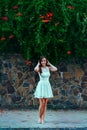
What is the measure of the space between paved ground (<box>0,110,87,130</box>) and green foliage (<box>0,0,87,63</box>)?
1648 millimetres

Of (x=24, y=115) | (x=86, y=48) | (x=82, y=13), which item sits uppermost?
(x=82, y=13)

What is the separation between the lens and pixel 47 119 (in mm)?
13586

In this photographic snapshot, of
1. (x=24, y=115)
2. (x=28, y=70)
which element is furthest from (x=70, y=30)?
(x=24, y=115)

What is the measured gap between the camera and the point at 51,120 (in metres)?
13.4

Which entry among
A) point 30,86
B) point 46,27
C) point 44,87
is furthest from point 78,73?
point 44,87

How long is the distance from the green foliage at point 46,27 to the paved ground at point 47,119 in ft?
5.41

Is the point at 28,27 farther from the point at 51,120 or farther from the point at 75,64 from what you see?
the point at 51,120

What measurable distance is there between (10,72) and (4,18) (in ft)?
5.57

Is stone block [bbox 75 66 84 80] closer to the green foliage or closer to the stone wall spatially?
the stone wall

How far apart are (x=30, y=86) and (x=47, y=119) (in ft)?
8.87

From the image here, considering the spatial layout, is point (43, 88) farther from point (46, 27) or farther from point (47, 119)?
point (46, 27)

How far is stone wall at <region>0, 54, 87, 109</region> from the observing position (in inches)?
635

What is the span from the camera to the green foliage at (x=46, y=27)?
1524cm

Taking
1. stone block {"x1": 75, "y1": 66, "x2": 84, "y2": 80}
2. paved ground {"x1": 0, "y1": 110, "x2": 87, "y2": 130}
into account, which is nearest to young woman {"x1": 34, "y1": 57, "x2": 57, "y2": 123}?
paved ground {"x1": 0, "y1": 110, "x2": 87, "y2": 130}
